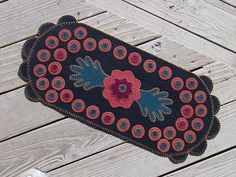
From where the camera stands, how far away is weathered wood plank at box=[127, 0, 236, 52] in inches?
55.1

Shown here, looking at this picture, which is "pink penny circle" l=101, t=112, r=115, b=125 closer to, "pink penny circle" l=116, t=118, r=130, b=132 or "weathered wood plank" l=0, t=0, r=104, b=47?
"pink penny circle" l=116, t=118, r=130, b=132

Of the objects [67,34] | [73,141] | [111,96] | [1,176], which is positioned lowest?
[1,176]

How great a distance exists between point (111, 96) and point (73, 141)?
20 cm

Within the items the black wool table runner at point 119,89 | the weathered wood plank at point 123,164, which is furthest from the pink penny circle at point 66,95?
the weathered wood plank at point 123,164

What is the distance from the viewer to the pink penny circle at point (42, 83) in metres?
1.32

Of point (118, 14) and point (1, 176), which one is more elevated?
point (118, 14)

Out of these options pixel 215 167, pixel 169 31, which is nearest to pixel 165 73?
pixel 169 31

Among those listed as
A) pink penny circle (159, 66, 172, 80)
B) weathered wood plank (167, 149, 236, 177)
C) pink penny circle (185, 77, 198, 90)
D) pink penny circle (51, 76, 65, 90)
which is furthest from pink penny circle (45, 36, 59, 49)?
weathered wood plank (167, 149, 236, 177)

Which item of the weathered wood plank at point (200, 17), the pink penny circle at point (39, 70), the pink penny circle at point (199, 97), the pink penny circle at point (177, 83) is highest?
the weathered wood plank at point (200, 17)

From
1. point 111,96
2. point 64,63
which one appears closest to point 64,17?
point 64,63

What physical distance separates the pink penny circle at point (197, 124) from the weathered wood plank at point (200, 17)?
0.29 m

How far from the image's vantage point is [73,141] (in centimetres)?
132

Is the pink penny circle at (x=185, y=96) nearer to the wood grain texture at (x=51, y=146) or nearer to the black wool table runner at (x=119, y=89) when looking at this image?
the black wool table runner at (x=119, y=89)

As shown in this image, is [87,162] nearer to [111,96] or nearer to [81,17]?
[111,96]
